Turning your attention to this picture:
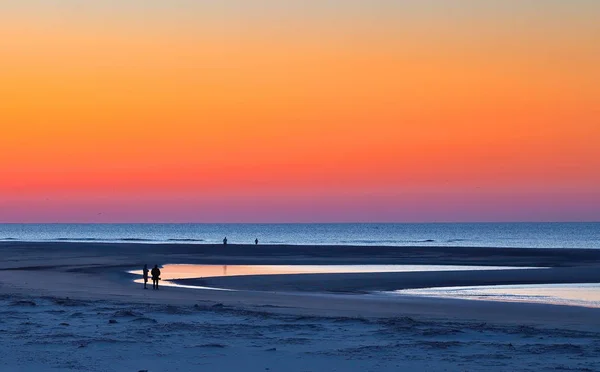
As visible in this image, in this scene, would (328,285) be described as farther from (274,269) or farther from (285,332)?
(285,332)

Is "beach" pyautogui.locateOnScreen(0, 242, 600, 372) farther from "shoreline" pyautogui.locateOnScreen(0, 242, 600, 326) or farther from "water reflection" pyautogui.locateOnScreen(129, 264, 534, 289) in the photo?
"water reflection" pyautogui.locateOnScreen(129, 264, 534, 289)

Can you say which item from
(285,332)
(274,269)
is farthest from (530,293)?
(274,269)

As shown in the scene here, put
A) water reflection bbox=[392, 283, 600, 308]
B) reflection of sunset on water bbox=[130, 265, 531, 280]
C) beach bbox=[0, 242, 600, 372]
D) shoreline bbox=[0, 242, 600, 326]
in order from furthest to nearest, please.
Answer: reflection of sunset on water bbox=[130, 265, 531, 280]
water reflection bbox=[392, 283, 600, 308]
shoreline bbox=[0, 242, 600, 326]
beach bbox=[0, 242, 600, 372]

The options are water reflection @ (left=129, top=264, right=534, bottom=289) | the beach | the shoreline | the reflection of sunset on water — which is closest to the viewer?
the beach

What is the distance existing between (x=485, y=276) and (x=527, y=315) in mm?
22058

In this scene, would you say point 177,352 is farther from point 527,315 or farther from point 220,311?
point 527,315

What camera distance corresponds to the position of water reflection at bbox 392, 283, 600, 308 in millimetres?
34156

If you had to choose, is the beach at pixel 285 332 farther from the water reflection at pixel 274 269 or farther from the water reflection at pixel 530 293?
the water reflection at pixel 274 269

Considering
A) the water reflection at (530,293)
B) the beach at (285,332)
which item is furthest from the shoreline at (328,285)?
the water reflection at (530,293)

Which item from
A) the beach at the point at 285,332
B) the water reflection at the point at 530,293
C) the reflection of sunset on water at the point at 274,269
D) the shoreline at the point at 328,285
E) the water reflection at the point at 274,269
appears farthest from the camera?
the reflection of sunset on water at the point at 274,269

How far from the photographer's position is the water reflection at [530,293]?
→ 1345 inches

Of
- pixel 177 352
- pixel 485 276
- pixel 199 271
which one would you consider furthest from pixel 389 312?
pixel 199 271

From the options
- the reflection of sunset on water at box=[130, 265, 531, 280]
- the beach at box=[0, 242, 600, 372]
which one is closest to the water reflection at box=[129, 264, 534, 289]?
the reflection of sunset on water at box=[130, 265, 531, 280]

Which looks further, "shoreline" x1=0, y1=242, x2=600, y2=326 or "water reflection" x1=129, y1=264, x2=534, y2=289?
"water reflection" x1=129, y1=264, x2=534, y2=289
